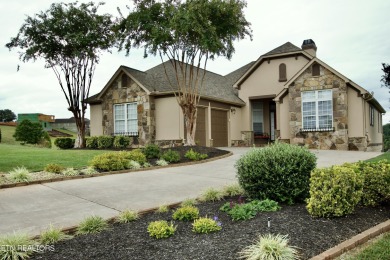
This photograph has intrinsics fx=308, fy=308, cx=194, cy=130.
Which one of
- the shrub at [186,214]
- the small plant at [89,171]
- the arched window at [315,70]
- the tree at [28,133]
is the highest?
the arched window at [315,70]

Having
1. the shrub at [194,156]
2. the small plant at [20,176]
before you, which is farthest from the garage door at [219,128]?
the small plant at [20,176]

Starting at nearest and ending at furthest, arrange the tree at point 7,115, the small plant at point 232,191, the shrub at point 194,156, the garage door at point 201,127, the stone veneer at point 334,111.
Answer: the small plant at point 232,191 < the shrub at point 194,156 < the stone veneer at point 334,111 < the garage door at point 201,127 < the tree at point 7,115

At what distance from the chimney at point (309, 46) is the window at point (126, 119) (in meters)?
12.9

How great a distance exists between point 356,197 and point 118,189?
17.8 ft

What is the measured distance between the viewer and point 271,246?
333 centimetres

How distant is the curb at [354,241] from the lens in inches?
135

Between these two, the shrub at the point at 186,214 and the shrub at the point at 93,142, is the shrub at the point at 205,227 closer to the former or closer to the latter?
the shrub at the point at 186,214

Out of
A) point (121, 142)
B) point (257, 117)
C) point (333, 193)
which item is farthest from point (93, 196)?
point (257, 117)

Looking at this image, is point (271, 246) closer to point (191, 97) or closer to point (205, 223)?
point (205, 223)

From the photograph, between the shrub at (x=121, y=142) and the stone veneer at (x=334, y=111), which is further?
the shrub at (x=121, y=142)

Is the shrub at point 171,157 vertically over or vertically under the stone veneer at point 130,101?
under

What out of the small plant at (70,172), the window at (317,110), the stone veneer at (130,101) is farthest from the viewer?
the stone veneer at (130,101)

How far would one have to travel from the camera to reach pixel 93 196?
7031mm

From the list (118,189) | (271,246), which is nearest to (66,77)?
(118,189)
